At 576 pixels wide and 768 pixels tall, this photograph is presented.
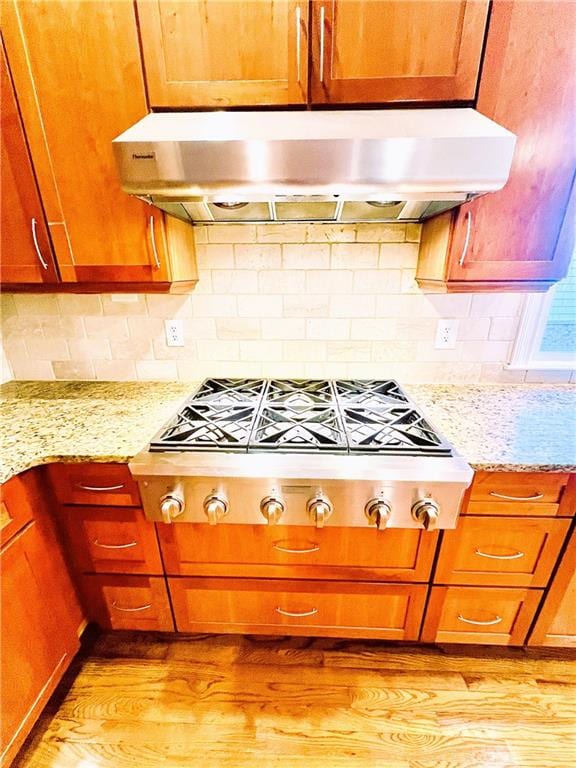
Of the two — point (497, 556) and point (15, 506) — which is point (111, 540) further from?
point (497, 556)

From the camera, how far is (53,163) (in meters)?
1.10

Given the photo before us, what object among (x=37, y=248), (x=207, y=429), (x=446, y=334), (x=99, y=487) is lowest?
(x=99, y=487)

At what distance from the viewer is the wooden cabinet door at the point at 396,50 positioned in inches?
35.3

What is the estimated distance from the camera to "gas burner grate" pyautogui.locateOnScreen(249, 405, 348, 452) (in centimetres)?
109

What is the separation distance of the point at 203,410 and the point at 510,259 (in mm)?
1246

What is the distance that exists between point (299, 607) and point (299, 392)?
2.82ft

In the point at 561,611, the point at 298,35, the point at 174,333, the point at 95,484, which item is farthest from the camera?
→ the point at 174,333

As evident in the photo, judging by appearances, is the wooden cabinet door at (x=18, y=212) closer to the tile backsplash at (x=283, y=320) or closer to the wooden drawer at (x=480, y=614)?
the tile backsplash at (x=283, y=320)

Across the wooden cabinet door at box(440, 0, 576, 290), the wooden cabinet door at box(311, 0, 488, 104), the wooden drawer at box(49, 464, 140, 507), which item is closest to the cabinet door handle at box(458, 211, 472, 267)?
the wooden cabinet door at box(440, 0, 576, 290)

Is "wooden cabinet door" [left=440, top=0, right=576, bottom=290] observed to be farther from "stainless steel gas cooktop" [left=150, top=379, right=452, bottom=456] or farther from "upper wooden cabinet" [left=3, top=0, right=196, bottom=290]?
"upper wooden cabinet" [left=3, top=0, right=196, bottom=290]

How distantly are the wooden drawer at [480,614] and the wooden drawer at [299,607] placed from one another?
6 centimetres

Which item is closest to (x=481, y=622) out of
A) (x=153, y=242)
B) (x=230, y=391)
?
(x=230, y=391)

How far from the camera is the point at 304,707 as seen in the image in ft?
4.11

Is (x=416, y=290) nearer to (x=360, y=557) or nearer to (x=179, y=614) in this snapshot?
(x=360, y=557)
